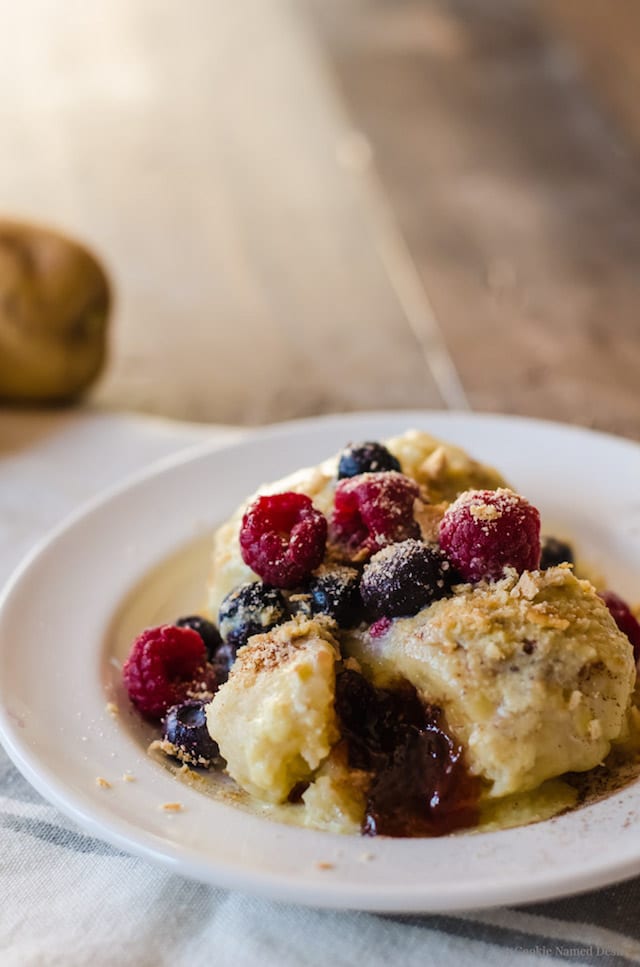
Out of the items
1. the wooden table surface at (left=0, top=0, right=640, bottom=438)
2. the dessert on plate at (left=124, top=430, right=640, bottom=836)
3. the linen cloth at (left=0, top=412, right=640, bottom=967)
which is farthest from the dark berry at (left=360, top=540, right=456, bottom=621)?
the wooden table surface at (left=0, top=0, right=640, bottom=438)

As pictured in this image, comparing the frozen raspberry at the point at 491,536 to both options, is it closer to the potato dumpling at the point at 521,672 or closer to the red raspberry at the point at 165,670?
the potato dumpling at the point at 521,672

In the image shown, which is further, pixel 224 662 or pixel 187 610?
pixel 187 610

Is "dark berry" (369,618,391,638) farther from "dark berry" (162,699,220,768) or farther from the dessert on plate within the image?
"dark berry" (162,699,220,768)

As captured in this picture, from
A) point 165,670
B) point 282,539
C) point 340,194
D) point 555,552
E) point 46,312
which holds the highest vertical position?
point 46,312

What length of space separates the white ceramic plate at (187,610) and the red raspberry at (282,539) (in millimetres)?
346

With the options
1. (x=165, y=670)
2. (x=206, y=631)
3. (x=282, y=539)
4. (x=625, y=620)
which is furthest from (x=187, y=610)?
(x=625, y=620)

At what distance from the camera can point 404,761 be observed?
1.58m

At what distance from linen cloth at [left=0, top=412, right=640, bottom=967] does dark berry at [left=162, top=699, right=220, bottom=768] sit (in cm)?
18

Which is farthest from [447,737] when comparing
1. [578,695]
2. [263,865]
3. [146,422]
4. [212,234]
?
[212,234]

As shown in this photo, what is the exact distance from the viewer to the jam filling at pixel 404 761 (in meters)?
1.54

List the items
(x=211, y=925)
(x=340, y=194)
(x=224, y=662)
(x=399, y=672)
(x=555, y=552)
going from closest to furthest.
Result: (x=211, y=925), (x=399, y=672), (x=224, y=662), (x=555, y=552), (x=340, y=194)

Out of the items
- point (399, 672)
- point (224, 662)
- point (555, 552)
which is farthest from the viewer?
point (555, 552)

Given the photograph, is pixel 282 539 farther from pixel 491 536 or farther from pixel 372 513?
pixel 491 536

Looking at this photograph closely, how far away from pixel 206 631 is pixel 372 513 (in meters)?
0.40
